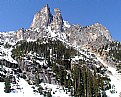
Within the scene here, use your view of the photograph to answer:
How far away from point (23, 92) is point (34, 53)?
223ft

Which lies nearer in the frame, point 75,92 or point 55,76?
point 75,92

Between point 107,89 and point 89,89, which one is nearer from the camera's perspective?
point 89,89

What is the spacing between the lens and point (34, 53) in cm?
19325

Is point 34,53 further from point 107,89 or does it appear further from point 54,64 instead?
point 107,89

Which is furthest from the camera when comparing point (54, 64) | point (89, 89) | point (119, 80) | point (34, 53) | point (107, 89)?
point (34, 53)

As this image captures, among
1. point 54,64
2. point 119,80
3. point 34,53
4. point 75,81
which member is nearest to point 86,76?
point 75,81

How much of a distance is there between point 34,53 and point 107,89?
66.6 m

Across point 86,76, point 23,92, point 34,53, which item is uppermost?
point 34,53

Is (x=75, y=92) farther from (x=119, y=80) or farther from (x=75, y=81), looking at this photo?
(x=119, y=80)

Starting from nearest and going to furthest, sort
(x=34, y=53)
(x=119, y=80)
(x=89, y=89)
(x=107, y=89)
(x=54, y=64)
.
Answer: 1. (x=89, y=89)
2. (x=107, y=89)
3. (x=54, y=64)
4. (x=119, y=80)
5. (x=34, y=53)

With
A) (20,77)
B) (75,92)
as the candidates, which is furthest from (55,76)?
(75,92)

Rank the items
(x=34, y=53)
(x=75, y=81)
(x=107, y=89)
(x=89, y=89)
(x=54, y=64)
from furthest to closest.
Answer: (x=34, y=53)
(x=54, y=64)
(x=107, y=89)
(x=75, y=81)
(x=89, y=89)

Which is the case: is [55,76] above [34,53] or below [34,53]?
below

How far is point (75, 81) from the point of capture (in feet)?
449
